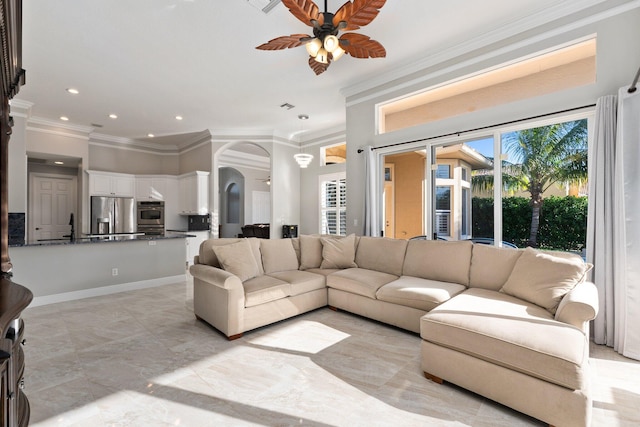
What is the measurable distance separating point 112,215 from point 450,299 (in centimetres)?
723

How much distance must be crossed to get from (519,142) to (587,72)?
2.75ft

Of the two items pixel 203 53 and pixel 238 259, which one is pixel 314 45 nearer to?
pixel 203 53

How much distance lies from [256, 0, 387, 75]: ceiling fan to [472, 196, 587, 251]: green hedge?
2276 mm

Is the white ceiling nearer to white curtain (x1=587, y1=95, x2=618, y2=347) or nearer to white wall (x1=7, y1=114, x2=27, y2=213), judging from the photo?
white wall (x1=7, y1=114, x2=27, y2=213)

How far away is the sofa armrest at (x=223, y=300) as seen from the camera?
9.20ft

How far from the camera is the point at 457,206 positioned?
154 inches

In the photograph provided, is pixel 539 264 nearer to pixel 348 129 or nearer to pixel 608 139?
pixel 608 139

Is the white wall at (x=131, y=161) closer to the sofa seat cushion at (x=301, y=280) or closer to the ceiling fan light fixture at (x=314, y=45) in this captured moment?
the sofa seat cushion at (x=301, y=280)

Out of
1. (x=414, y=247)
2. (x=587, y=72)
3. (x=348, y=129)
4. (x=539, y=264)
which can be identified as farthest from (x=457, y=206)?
(x=348, y=129)

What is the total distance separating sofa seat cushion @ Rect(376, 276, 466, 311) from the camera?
2.73m

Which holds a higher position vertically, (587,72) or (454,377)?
(587,72)

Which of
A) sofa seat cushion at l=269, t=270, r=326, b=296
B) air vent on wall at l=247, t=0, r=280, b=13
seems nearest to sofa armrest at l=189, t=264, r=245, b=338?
sofa seat cushion at l=269, t=270, r=326, b=296

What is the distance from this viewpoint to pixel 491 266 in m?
2.94

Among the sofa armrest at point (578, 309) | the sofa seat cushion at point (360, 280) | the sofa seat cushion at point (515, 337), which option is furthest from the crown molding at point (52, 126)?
the sofa armrest at point (578, 309)
